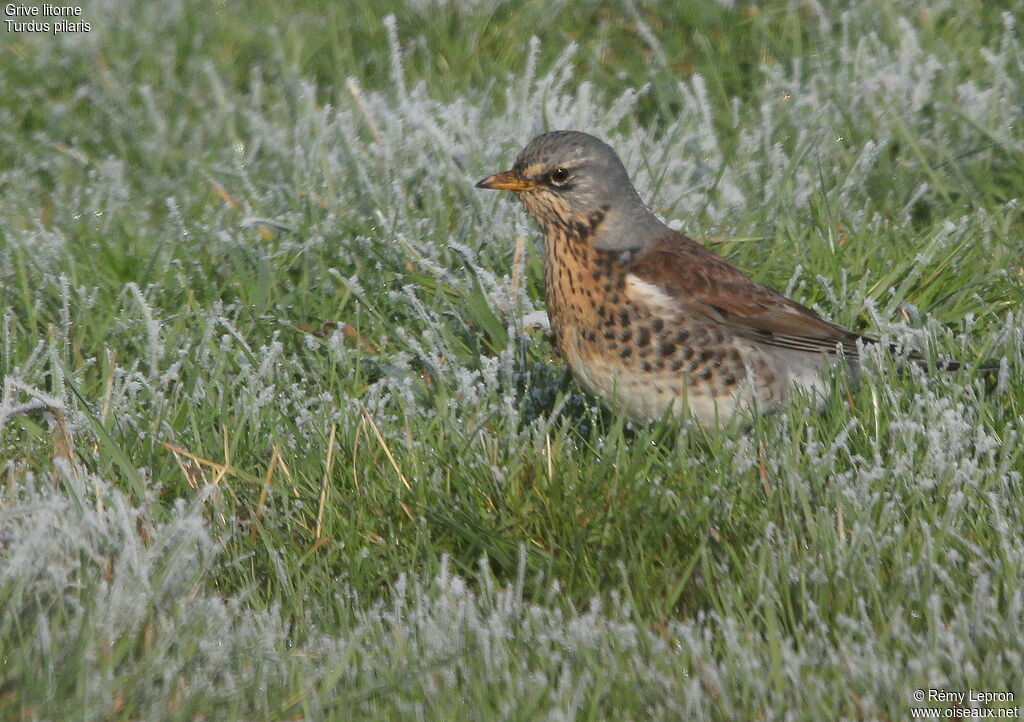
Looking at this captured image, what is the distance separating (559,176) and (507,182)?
7.3 inches

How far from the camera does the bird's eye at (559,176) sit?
530cm

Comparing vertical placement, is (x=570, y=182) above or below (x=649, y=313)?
above

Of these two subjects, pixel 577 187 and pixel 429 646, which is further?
pixel 577 187

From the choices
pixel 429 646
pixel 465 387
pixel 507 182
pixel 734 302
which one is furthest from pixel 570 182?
pixel 429 646

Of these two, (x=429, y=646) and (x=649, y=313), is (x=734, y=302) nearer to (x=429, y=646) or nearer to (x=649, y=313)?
(x=649, y=313)

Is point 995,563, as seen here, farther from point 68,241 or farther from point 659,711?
point 68,241

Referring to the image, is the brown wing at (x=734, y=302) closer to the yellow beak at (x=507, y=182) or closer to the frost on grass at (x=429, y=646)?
the yellow beak at (x=507, y=182)

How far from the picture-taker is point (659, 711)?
3316 mm

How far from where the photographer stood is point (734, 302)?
17.0 feet

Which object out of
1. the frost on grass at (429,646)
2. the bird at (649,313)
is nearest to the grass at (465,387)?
the frost on grass at (429,646)

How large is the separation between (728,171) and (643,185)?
45 centimetres

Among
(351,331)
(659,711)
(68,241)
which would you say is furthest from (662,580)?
(68,241)

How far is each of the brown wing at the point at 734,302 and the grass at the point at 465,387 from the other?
0.22 meters

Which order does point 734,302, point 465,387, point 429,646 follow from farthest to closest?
point 734,302 < point 465,387 < point 429,646
